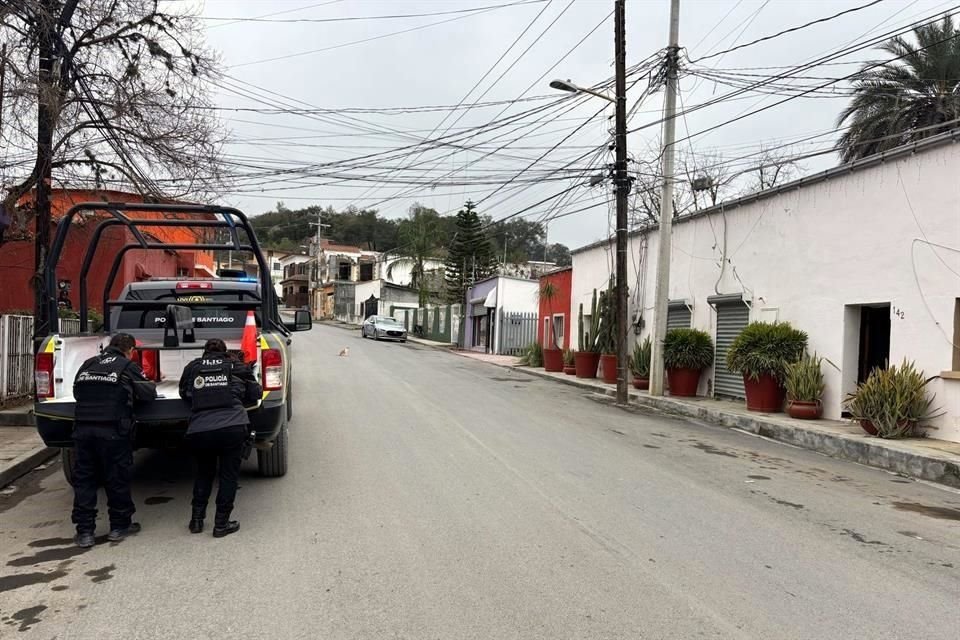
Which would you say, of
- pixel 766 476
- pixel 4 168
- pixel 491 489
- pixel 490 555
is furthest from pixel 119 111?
pixel 766 476

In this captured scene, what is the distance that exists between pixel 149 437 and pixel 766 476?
21.5 feet

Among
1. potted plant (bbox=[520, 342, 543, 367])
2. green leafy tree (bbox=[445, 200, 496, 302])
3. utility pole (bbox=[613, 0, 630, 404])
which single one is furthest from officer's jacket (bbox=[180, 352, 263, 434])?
green leafy tree (bbox=[445, 200, 496, 302])

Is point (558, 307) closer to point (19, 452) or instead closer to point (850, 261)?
point (850, 261)

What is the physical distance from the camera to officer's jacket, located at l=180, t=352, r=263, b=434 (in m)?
5.22

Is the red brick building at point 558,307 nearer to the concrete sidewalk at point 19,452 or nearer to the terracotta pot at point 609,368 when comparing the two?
the terracotta pot at point 609,368

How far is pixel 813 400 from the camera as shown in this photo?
12086 mm

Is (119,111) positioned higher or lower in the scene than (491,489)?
higher

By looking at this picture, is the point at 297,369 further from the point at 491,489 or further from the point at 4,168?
the point at 491,489

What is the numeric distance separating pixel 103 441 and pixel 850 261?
1158 centimetres

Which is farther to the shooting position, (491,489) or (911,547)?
(491,489)

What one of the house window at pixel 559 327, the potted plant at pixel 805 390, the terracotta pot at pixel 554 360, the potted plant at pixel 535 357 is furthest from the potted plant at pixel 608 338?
the potted plant at pixel 805 390

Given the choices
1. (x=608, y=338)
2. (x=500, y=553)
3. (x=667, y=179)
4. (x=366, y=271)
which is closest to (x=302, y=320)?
(x=500, y=553)

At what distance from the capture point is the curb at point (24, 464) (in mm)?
6785

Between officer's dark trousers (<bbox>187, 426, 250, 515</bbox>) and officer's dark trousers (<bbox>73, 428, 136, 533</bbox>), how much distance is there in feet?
1.61
